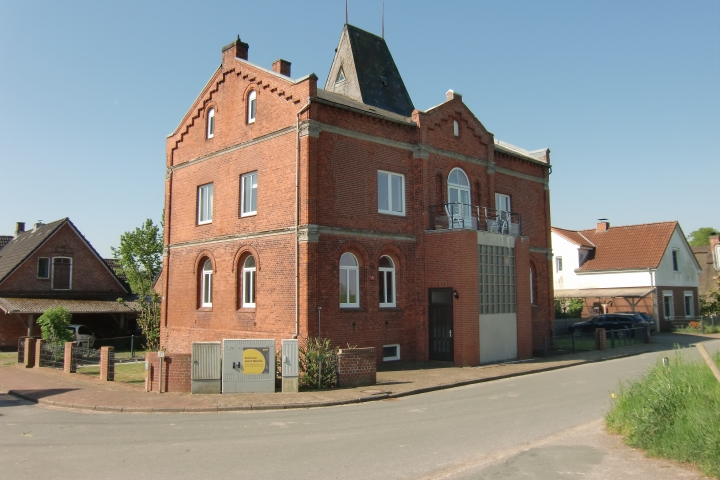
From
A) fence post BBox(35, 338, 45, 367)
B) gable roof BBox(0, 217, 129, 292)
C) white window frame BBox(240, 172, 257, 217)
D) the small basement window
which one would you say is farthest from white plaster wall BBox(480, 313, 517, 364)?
gable roof BBox(0, 217, 129, 292)

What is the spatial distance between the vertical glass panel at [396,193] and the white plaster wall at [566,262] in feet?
82.7

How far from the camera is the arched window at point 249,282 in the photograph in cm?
2114

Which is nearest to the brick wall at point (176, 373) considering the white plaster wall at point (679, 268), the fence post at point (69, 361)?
the fence post at point (69, 361)

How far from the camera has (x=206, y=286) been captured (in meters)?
23.7

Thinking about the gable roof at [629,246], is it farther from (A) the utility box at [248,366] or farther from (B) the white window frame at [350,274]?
(A) the utility box at [248,366]

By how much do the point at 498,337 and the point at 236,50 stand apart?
14.9m

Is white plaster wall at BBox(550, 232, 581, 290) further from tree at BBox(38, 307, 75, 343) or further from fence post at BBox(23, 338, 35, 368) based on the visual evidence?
fence post at BBox(23, 338, 35, 368)

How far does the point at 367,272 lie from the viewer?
805 inches

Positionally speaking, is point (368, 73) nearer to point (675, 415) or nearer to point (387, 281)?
point (387, 281)

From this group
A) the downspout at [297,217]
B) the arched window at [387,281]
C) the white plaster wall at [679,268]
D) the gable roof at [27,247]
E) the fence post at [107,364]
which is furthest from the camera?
the white plaster wall at [679,268]

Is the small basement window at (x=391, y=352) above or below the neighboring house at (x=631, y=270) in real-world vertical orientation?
below

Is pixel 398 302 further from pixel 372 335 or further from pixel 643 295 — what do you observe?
pixel 643 295

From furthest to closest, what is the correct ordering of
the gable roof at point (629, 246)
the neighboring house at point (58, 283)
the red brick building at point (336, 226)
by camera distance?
the gable roof at point (629, 246) → the neighboring house at point (58, 283) → the red brick building at point (336, 226)

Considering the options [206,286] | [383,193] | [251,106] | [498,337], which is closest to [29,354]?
[206,286]
